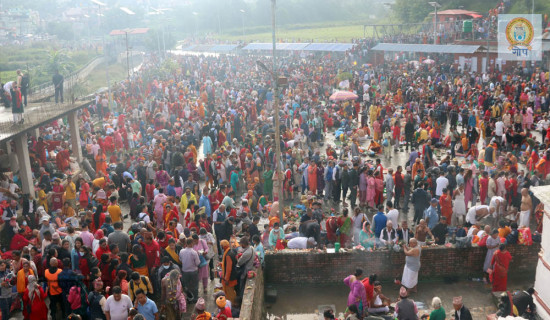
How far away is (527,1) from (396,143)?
1451 inches

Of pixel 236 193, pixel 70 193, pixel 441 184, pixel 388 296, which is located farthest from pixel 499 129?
pixel 70 193

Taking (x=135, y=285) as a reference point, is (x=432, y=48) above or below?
above

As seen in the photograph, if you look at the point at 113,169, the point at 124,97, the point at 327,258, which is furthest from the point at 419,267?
the point at 124,97

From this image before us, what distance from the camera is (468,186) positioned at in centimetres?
1260

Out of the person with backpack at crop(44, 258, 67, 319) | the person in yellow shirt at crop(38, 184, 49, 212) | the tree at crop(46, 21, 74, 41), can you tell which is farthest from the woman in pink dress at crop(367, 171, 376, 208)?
the tree at crop(46, 21, 74, 41)

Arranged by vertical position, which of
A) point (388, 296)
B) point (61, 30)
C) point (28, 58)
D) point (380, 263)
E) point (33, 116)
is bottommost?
point (388, 296)

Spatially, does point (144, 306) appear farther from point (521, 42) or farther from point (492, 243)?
point (521, 42)

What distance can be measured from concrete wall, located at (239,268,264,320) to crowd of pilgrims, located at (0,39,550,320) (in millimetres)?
203

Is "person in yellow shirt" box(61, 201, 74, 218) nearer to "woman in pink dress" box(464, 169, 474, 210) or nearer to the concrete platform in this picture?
the concrete platform

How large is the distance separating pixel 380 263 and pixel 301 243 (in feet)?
4.85

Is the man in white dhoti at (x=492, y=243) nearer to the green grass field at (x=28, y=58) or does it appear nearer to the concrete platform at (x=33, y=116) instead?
the concrete platform at (x=33, y=116)

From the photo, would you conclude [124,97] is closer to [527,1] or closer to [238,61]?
[238,61]

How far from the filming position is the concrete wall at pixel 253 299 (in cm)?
791

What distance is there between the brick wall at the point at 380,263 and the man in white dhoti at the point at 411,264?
1.61ft
